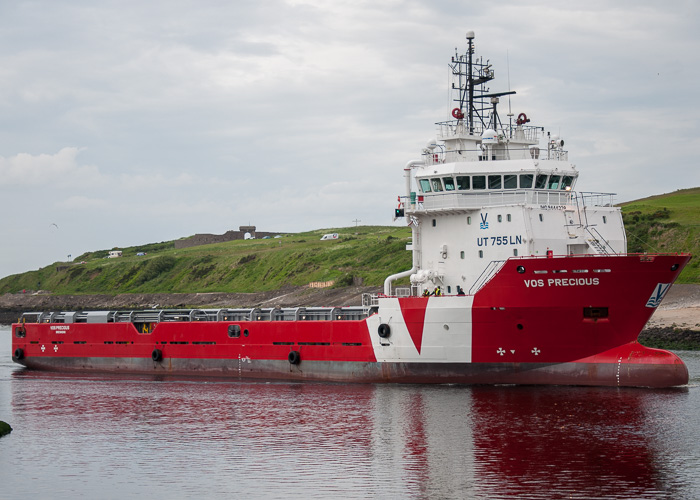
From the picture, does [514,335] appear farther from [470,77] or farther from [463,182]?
[470,77]

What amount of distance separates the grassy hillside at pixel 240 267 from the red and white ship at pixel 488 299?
128 feet

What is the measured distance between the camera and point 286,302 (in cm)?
7675

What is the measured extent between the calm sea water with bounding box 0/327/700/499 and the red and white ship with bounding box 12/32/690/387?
90 centimetres

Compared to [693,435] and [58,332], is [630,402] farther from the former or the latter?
[58,332]

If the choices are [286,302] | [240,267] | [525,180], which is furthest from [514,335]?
[240,267]

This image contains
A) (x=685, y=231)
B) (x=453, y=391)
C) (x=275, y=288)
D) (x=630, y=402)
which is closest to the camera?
(x=630, y=402)

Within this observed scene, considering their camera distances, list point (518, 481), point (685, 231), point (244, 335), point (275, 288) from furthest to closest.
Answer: point (275, 288)
point (685, 231)
point (244, 335)
point (518, 481)

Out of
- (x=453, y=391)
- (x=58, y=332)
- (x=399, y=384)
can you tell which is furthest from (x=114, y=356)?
(x=453, y=391)

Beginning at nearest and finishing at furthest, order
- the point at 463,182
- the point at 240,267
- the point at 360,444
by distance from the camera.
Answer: the point at 360,444, the point at 463,182, the point at 240,267

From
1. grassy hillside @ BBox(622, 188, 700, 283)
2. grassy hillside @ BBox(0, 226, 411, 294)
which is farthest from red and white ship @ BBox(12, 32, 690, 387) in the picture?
grassy hillside @ BBox(0, 226, 411, 294)

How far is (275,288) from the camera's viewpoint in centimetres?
8606

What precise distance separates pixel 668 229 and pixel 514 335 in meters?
41.5

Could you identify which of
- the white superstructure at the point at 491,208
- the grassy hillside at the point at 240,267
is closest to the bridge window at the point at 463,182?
the white superstructure at the point at 491,208

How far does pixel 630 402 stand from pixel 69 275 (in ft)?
340
